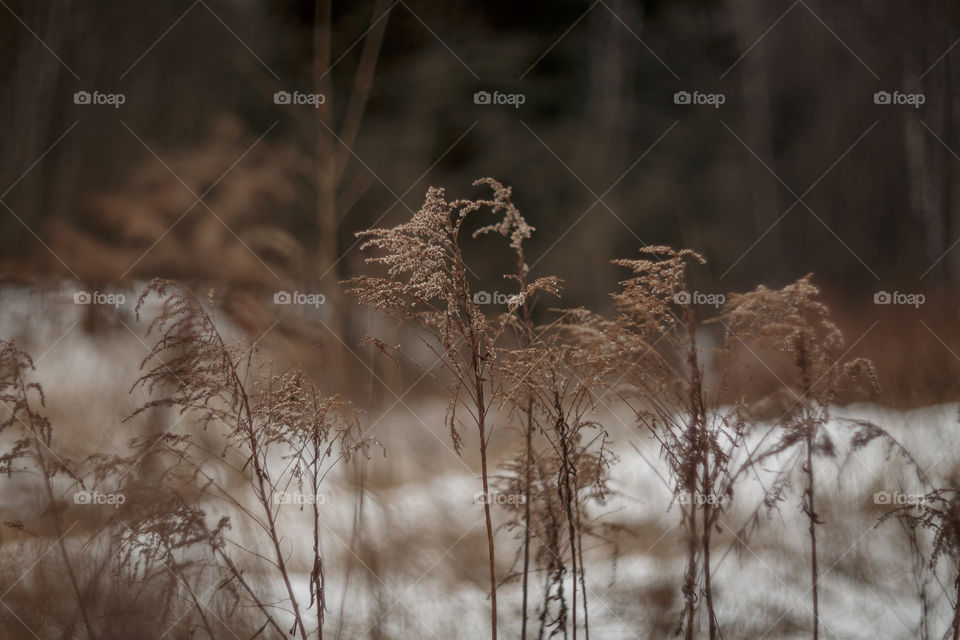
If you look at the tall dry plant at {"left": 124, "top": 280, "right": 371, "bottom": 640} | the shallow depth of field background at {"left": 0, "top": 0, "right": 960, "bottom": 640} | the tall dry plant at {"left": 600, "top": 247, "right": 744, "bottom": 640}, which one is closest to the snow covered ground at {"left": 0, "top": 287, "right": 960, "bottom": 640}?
the shallow depth of field background at {"left": 0, "top": 0, "right": 960, "bottom": 640}

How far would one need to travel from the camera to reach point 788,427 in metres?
2.43

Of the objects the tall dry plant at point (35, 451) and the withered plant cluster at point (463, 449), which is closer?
the withered plant cluster at point (463, 449)

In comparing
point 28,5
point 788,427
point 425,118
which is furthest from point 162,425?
point 788,427

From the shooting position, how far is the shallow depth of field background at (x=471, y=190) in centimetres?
276

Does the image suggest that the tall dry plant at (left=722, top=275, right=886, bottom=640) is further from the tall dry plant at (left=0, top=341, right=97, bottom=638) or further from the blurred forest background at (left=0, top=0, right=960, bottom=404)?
the tall dry plant at (left=0, top=341, right=97, bottom=638)

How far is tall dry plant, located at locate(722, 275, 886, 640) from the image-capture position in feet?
7.13

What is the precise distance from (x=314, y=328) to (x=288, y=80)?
1.07 m

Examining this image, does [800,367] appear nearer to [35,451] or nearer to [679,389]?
[679,389]

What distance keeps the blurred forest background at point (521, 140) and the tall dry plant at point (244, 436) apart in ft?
1.48

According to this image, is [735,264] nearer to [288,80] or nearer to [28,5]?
[288,80]

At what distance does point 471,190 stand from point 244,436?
1.36 metres

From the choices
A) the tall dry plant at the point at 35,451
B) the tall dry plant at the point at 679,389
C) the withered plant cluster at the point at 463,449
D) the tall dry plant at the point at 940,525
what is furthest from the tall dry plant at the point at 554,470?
the tall dry plant at the point at 35,451

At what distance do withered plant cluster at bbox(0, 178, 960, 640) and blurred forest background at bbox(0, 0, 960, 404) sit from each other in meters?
0.23

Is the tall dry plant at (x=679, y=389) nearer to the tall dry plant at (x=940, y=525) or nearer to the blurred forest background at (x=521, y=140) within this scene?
the blurred forest background at (x=521, y=140)
